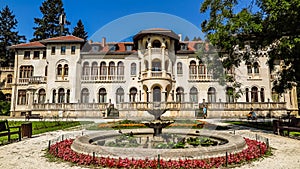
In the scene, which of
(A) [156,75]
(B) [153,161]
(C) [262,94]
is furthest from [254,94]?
(B) [153,161]

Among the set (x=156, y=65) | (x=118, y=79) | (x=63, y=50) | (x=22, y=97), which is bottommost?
(x=22, y=97)

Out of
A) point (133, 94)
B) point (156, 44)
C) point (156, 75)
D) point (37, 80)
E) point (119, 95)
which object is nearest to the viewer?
point (156, 75)

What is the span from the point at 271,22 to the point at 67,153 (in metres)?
11.0

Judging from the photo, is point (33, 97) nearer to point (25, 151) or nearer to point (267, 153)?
point (25, 151)

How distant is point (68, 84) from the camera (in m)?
32.7

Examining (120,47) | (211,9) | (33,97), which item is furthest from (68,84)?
(211,9)

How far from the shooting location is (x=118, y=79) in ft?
106

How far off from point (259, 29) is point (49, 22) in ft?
170

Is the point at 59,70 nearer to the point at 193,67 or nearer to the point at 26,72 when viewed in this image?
the point at 26,72

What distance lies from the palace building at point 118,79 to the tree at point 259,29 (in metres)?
15.5

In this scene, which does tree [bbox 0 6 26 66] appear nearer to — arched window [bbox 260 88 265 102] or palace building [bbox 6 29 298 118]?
palace building [bbox 6 29 298 118]

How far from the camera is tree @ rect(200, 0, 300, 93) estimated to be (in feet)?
32.4

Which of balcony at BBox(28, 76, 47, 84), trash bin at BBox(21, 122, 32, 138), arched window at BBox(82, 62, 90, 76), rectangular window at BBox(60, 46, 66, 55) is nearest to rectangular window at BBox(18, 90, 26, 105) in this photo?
balcony at BBox(28, 76, 47, 84)

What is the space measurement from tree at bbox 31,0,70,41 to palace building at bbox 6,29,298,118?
16.1 metres
